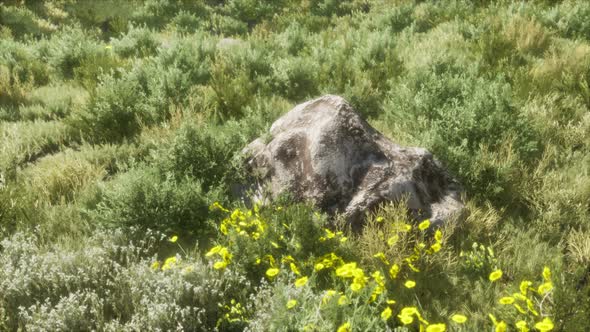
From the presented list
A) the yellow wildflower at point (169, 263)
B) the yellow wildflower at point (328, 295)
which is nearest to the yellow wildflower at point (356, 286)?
the yellow wildflower at point (328, 295)

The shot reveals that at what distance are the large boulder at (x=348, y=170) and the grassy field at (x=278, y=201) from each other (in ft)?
0.56

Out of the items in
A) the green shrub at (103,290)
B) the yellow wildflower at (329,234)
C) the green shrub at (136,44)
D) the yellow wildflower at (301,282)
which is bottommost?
the green shrub at (103,290)

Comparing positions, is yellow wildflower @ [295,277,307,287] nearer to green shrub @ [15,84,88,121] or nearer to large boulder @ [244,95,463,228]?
large boulder @ [244,95,463,228]

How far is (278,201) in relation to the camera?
3.64 meters

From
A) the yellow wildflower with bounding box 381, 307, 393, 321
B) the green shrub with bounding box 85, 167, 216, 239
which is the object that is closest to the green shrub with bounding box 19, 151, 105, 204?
the green shrub with bounding box 85, 167, 216, 239

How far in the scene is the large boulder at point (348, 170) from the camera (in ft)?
11.9

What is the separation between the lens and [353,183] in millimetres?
3691

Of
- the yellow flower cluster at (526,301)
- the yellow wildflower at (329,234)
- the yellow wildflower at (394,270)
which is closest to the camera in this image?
the yellow flower cluster at (526,301)

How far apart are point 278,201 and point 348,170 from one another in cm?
67

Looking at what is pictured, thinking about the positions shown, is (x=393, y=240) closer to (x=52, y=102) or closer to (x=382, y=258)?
(x=382, y=258)

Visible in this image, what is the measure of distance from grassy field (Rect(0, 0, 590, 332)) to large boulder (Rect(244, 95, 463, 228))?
0.17 metres

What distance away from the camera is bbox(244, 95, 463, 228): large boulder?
3619 mm

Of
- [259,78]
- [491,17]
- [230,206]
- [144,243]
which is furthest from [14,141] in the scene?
[491,17]

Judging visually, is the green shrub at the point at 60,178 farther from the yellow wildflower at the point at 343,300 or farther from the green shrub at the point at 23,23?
the green shrub at the point at 23,23
